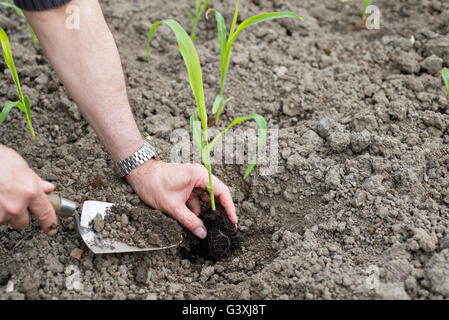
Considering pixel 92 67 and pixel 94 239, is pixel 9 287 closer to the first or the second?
pixel 94 239

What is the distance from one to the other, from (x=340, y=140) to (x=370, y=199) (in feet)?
0.99

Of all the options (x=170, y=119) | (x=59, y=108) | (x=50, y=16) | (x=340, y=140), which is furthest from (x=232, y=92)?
(x=50, y=16)

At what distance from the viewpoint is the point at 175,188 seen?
1546 millimetres

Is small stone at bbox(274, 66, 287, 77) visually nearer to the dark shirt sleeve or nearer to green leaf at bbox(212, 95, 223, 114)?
green leaf at bbox(212, 95, 223, 114)

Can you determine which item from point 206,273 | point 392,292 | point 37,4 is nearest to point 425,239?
point 392,292

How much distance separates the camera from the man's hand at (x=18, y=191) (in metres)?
1.22

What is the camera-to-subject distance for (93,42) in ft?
4.72

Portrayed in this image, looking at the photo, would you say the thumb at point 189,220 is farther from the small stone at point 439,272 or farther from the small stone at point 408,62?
the small stone at point 408,62

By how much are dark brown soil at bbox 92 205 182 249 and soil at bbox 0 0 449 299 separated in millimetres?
82

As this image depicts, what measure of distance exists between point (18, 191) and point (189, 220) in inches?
22.9

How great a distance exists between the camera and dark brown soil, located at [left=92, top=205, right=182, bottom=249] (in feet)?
4.80

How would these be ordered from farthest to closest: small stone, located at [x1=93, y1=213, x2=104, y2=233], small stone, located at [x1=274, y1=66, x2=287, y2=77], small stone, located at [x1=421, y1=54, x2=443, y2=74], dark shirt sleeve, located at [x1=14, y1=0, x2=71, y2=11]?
small stone, located at [x1=274, y1=66, x2=287, y2=77]
small stone, located at [x1=421, y1=54, x2=443, y2=74]
small stone, located at [x1=93, y1=213, x2=104, y2=233]
dark shirt sleeve, located at [x1=14, y1=0, x2=71, y2=11]

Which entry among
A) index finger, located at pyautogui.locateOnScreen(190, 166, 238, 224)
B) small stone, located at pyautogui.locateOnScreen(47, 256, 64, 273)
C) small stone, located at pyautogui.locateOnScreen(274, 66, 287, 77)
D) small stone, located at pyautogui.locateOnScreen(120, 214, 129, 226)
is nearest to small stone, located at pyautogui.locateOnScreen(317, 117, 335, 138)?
small stone, located at pyautogui.locateOnScreen(274, 66, 287, 77)
